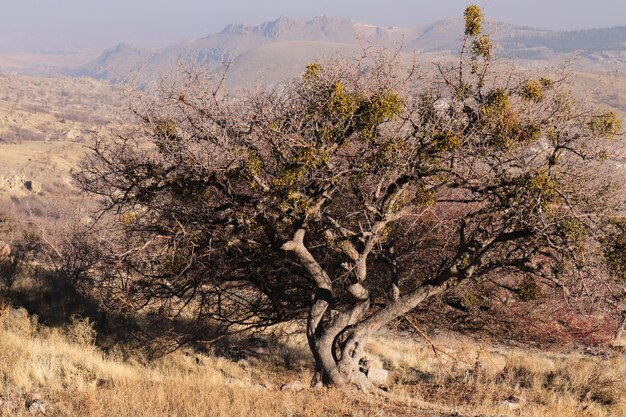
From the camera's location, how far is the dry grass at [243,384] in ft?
25.4

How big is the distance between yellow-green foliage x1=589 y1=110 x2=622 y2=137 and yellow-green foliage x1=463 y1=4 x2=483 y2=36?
2602 millimetres

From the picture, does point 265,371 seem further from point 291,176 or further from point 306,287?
point 291,176

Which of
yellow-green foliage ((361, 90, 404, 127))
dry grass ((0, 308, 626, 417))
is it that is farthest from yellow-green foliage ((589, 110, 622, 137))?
dry grass ((0, 308, 626, 417))

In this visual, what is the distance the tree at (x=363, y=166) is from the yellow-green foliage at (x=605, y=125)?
0.09 feet

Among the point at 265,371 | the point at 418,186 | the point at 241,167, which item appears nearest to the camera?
the point at 241,167

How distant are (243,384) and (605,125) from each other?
8.09 metres

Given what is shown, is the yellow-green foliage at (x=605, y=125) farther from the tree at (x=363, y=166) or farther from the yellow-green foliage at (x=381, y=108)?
the yellow-green foliage at (x=381, y=108)

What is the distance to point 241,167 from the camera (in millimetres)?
9219

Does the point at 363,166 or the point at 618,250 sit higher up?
the point at 363,166

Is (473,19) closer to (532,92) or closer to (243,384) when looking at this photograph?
(532,92)

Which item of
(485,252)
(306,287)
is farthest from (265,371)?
(485,252)

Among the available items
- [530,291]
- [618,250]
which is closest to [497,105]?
[618,250]

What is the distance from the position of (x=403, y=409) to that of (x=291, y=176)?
454cm

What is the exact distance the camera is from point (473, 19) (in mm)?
9555
